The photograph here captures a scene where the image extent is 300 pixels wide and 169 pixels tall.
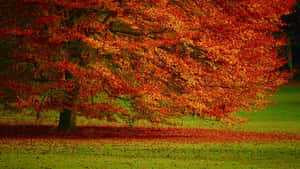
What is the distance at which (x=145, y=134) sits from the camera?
2016 cm

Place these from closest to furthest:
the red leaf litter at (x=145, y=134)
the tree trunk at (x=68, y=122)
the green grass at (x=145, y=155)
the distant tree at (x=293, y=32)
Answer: the green grass at (x=145, y=155), the red leaf litter at (x=145, y=134), the tree trunk at (x=68, y=122), the distant tree at (x=293, y=32)

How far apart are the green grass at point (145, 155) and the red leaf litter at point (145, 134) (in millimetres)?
1507

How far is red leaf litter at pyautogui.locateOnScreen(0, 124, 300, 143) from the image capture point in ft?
60.3

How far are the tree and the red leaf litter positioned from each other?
94 cm

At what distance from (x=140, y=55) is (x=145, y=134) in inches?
149

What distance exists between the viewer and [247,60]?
60.7ft

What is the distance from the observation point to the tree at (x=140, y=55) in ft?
55.1

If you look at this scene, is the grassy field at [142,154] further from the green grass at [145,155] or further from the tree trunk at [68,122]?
the tree trunk at [68,122]

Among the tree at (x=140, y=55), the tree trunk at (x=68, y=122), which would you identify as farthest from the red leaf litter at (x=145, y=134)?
the tree at (x=140, y=55)

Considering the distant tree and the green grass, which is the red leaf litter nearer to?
the green grass

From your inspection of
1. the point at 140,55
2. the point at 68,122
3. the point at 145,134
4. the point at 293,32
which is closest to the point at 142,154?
the point at 140,55

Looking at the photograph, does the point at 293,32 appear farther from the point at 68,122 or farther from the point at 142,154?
the point at 142,154

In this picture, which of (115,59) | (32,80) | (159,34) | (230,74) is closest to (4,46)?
(32,80)

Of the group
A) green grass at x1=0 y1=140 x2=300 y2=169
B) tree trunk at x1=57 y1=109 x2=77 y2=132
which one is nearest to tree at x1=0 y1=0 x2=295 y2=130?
green grass at x1=0 y1=140 x2=300 y2=169
